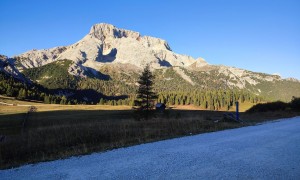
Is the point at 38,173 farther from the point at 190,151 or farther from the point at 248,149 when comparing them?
the point at 248,149

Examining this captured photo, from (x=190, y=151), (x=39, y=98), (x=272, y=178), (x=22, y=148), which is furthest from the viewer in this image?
(x=39, y=98)

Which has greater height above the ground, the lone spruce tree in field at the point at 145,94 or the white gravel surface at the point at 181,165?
the lone spruce tree in field at the point at 145,94

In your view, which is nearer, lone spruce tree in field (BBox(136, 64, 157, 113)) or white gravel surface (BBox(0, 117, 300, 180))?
white gravel surface (BBox(0, 117, 300, 180))

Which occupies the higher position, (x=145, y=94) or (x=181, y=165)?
(x=145, y=94)

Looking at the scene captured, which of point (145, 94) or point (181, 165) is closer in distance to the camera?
point (181, 165)

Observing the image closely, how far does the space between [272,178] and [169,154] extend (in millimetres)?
4118

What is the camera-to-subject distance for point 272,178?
666 cm

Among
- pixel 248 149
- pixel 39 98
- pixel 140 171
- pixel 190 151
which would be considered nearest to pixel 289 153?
pixel 248 149

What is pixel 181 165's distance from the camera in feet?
26.7

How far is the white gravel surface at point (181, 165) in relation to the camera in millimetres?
7145

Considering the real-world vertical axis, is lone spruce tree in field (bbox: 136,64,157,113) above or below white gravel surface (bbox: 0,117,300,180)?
above

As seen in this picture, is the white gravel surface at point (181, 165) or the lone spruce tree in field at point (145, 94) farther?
the lone spruce tree in field at point (145, 94)

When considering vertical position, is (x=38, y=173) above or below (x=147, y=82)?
below

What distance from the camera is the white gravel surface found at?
A: 281 inches
